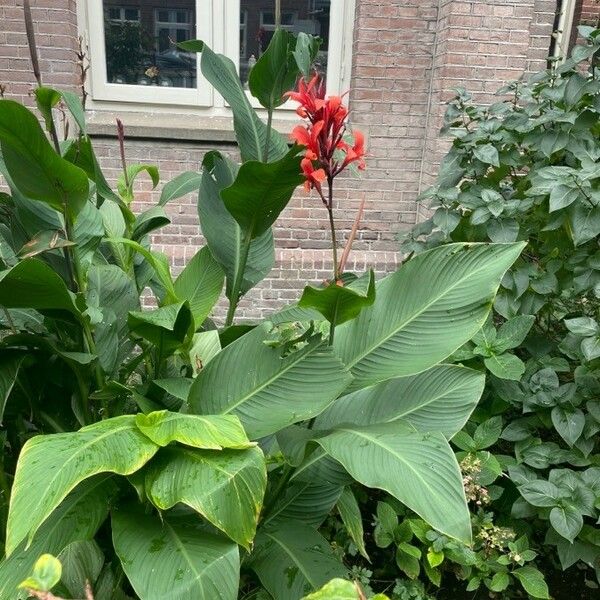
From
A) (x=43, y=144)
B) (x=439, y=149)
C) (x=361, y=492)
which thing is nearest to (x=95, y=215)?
(x=43, y=144)

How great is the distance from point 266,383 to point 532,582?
991 millimetres

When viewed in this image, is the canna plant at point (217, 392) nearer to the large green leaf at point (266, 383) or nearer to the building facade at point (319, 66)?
the large green leaf at point (266, 383)

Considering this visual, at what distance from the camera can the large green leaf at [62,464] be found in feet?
2.65

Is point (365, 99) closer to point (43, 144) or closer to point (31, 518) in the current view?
point (43, 144)

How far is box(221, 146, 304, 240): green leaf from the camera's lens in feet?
3.80

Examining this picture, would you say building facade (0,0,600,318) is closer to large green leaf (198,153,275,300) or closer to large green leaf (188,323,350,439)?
large green leaf (198,153,275,300)

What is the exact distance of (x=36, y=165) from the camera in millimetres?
1040

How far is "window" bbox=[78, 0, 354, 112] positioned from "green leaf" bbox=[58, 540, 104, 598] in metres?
3.25

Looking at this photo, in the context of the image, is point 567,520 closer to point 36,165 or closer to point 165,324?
point 165,324

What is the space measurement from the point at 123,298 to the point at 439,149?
2637 millimetres

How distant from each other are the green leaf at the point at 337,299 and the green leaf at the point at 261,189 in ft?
0.98

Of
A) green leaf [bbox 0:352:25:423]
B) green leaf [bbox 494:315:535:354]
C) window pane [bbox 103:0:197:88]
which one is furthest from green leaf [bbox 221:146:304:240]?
window pane [bbox 103:0:197:88]

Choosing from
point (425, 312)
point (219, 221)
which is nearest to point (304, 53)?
point (219, 221)

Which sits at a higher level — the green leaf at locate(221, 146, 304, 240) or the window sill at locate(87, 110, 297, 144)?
the green leaf at locate(221, 146, 304, 240)
